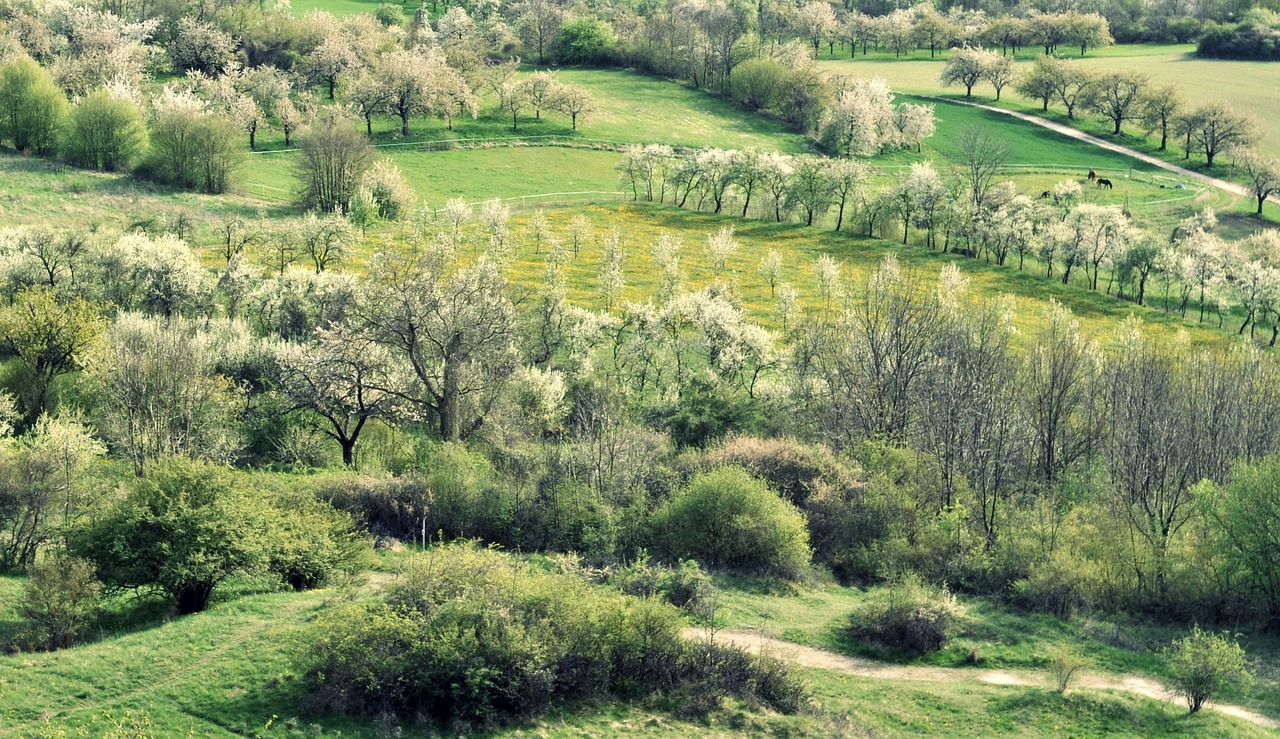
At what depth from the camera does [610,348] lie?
273 feet

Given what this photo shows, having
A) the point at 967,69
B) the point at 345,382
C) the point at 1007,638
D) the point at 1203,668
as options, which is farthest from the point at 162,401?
the point at 967,69

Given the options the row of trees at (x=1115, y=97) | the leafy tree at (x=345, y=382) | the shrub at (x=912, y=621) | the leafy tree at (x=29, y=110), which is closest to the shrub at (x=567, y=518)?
the leafy tree at (x=345, y=382)

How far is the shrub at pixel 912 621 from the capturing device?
1978 inches

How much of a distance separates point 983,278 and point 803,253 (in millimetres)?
15574

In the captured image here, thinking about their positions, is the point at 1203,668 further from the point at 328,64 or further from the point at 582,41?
the point at 582,41

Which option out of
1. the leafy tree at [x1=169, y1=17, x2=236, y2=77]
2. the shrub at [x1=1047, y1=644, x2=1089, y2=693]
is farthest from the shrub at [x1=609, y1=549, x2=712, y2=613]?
the leafy tree at [x1=169, y1=17, x2=236, y2=77]

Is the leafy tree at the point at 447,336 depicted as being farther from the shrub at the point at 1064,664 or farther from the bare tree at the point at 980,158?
the bare tree at the point at 980,158

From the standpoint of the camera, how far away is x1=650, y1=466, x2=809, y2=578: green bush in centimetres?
5684

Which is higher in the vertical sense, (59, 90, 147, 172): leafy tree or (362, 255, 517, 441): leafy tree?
(59, 90, 147, 172): leafy tree

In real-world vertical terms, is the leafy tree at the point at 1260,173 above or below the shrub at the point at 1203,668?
above

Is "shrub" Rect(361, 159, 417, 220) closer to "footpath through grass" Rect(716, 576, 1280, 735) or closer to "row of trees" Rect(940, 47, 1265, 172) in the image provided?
"footpath through grass" Rect(716, 576, 1280, 735)

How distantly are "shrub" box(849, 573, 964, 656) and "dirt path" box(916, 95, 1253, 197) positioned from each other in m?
107

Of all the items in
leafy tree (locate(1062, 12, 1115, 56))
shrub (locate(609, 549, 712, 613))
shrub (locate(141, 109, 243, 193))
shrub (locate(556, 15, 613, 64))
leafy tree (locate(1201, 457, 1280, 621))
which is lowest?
shrub (locate(609, 549, 712, 613))

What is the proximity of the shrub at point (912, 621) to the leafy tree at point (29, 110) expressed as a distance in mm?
93394
